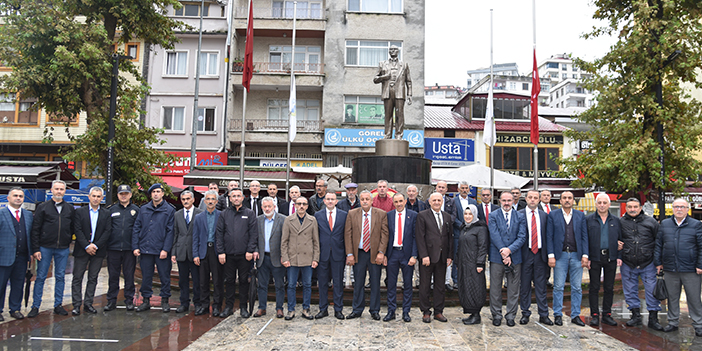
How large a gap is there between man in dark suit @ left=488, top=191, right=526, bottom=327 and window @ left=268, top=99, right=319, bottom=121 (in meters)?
19.3

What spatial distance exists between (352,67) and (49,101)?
50.1ft

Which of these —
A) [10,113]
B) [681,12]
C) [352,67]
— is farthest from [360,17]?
[10,113]

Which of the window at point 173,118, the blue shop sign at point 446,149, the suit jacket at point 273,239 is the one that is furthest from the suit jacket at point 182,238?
the window at point 173,118

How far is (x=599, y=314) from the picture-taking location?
25.3ft

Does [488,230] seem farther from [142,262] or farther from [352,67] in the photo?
[352,67]

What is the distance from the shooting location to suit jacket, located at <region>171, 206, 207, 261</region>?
25.4ft

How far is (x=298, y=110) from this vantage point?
2583cm

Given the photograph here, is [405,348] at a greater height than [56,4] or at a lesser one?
lesser

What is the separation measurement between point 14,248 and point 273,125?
1848 cm

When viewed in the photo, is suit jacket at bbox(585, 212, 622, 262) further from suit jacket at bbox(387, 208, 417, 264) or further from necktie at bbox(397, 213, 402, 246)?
necktie at bbox(397, 213, 402, 246)

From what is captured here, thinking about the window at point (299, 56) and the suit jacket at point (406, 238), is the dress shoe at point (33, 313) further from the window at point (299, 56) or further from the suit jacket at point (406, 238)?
the window at point (299, 56)

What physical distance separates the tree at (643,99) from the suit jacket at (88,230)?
38.9ft

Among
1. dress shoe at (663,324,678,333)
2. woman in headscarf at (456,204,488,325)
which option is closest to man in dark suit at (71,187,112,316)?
woman in headscarf at (456,204,488,325)

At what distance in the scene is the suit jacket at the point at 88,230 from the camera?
7711mm
